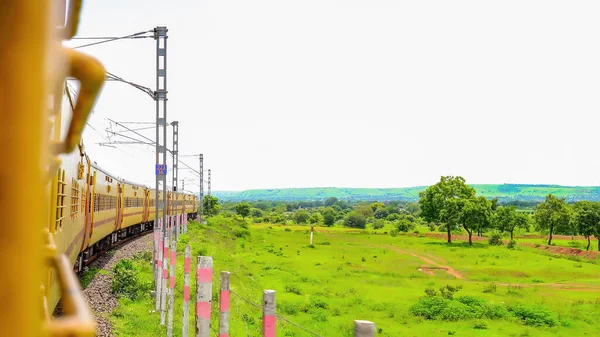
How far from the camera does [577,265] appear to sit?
30297 millimetres

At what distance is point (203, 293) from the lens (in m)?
4.22

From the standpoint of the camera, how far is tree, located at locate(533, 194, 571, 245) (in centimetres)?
4828

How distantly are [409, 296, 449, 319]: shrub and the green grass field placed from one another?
0.29 m

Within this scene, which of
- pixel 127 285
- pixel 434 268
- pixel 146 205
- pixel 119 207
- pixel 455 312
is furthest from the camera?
pixel 434 268

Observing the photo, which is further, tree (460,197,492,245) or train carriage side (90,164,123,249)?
tree (460,197,492,245)

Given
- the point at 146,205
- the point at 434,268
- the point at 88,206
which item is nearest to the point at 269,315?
the point at 88,206

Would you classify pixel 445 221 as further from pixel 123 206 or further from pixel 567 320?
pixel 123 206

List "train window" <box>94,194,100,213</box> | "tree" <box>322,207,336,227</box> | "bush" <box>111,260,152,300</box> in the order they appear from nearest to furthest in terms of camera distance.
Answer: "bush" <box>111,260,152,300</box>
"train window" <box>94,194,100,213</box>
"tree" <box>322,207,336,227</box>

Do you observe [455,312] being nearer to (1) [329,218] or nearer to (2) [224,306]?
(2) [224,306]

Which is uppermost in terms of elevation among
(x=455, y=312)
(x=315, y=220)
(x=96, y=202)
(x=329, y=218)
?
(x=96, y=202)

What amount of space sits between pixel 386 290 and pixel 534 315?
5.48m

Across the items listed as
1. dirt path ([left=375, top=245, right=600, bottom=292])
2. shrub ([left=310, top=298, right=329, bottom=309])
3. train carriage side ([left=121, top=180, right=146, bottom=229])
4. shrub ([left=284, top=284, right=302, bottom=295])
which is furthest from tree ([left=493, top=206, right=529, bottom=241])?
shrub ([left=310, top=298, right=329, bottom=309])

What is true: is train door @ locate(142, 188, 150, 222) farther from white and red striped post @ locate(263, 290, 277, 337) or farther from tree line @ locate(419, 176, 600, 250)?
tree line @ locate(419, 176, 600, 250)

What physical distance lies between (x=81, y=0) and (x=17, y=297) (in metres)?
0.49
